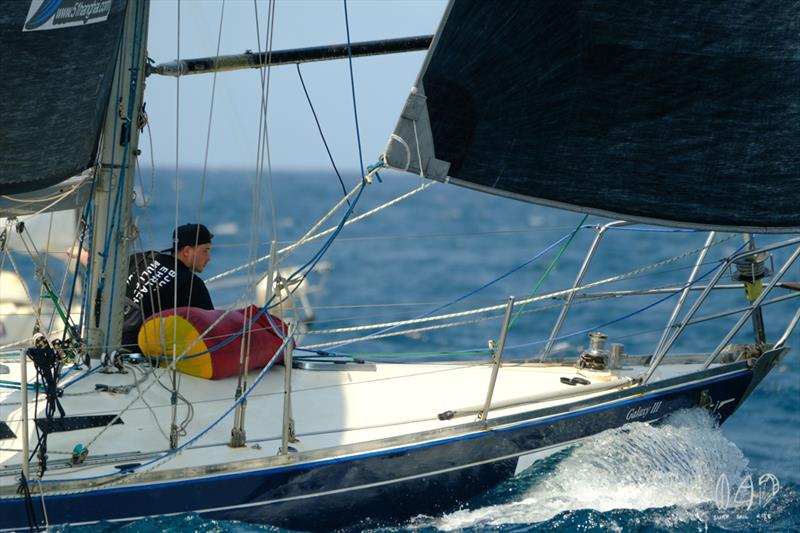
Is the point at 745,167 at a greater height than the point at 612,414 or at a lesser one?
greater

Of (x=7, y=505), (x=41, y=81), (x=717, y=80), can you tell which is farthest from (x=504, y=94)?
(x=7, y=505)

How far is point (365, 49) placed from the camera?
22.9 ft

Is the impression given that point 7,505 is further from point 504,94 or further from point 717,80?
point 717,80

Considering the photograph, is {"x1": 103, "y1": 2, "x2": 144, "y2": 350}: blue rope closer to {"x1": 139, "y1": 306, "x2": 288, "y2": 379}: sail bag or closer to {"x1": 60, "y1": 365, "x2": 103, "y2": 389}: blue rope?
{"x1": 60, "y1": 365, "x2": 103, "y2": 389}: blue rope

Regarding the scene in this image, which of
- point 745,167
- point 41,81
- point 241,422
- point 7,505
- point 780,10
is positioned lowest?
point 7,505

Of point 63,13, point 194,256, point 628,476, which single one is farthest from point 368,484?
point 63,13

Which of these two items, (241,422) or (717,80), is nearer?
(717,80)

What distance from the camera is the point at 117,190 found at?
6.89 metres

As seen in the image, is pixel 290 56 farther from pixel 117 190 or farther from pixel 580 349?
pixel 580 349

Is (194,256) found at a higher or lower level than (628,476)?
higher

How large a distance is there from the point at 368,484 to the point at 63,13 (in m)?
2.88

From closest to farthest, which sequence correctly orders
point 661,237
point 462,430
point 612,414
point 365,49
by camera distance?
1. point 462,430
2. point 612,414
3. point 365,49
4. point 661,237

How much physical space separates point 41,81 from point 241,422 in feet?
6.66

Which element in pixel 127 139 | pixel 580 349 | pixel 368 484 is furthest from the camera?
pixel 580 349
